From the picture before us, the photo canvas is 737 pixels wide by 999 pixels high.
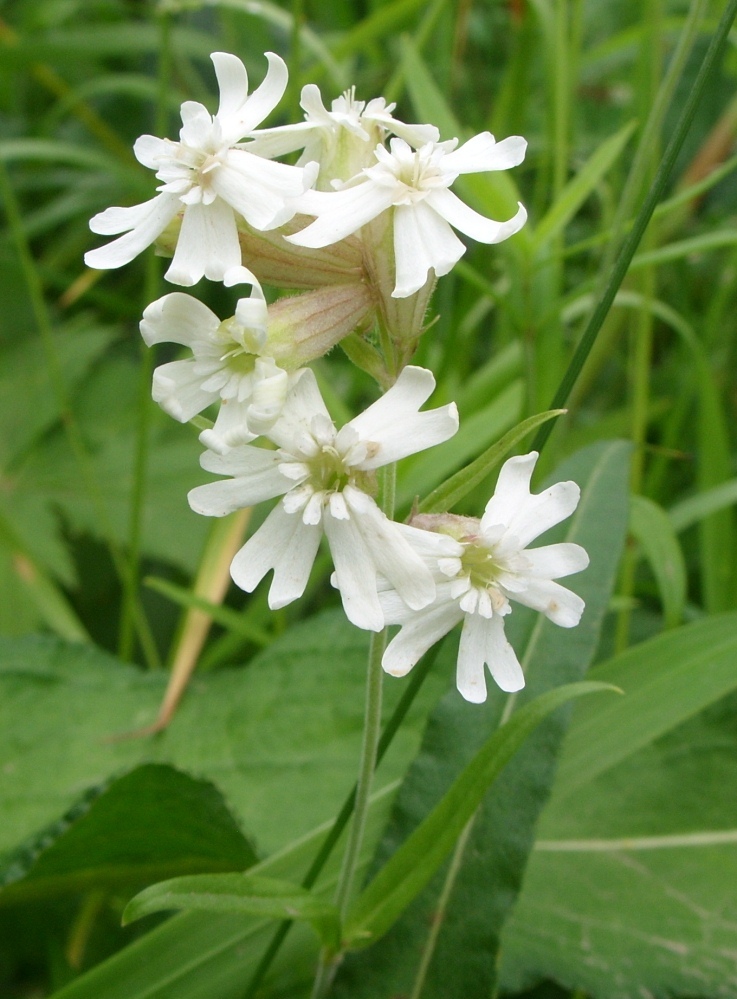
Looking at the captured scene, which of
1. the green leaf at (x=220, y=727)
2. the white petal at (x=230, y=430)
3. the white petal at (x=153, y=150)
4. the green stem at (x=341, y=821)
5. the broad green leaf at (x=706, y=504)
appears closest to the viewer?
the white petal at (x=230, y=430)

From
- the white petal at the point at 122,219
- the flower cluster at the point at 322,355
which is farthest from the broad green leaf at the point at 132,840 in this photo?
the white petal at the point at 122,219

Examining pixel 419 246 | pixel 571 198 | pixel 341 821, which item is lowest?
pixel 341 821

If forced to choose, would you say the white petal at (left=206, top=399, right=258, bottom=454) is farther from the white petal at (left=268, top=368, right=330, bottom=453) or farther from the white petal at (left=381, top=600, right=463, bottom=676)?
the white petal at (left=381, top=600, right=463, bottom=676)

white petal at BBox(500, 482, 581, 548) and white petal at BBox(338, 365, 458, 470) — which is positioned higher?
white petal at BBox(338, 365, 458, 470)

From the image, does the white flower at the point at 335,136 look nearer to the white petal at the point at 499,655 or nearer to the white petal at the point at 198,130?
the white petal at the point at 198,130

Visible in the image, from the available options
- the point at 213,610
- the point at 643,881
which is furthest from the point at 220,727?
the point at 643,881

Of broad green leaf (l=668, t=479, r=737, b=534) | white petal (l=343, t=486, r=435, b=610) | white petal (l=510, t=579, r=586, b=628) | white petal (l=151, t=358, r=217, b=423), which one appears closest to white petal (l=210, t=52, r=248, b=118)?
white petal (l=151, t=358, r=217, b=423)

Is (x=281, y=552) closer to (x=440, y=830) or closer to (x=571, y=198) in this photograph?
(x=440, y=830)
